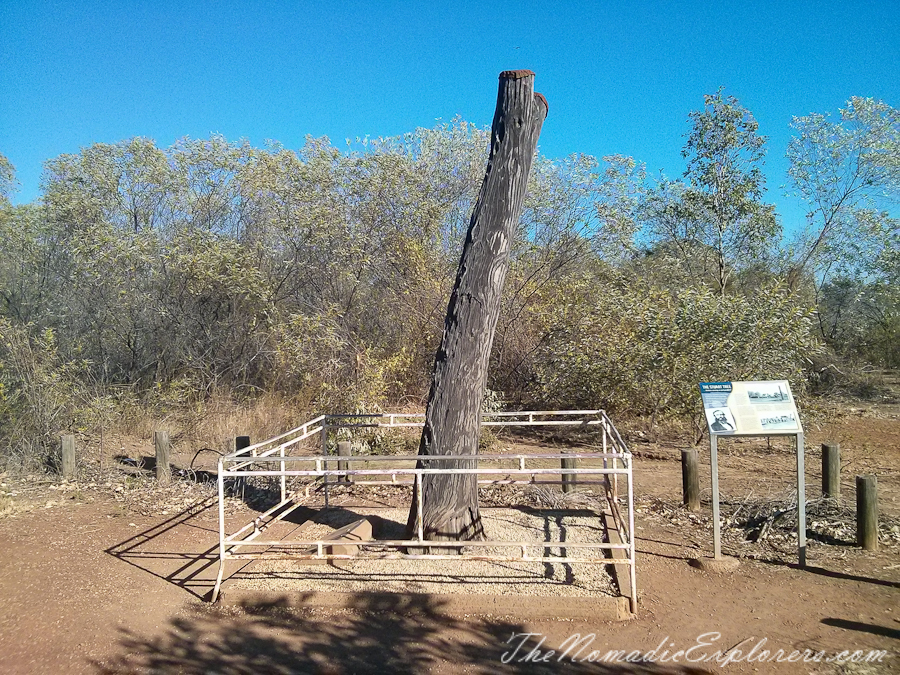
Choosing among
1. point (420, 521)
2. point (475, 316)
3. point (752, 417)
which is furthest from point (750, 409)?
point (420, 521)

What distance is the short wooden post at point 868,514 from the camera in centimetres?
637

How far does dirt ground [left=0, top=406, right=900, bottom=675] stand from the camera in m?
4.53

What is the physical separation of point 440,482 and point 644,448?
6779 millimetres

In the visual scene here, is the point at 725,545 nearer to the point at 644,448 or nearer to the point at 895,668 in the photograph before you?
the point at 895,668

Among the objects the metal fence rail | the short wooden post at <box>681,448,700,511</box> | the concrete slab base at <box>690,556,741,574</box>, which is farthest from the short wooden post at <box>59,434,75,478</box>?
the concrete slab base at <box>690,556,741,574</box>

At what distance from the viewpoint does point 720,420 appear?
611 centimetres

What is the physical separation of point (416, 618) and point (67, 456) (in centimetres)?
712

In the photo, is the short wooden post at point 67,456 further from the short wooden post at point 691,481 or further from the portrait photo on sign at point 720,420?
the portrait photo on sign at point 720,420

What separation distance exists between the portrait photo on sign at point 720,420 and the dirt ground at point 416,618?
4.18 feet

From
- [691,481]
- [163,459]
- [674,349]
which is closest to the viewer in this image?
[691,481]

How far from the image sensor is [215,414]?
13.3m

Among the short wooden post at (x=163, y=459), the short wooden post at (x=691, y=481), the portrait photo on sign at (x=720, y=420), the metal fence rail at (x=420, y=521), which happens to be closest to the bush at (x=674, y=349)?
the short wooden post at (x=691, y=481)

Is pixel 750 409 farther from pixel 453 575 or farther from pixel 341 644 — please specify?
pixel 341 644

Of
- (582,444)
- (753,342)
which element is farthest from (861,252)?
(582,444)
